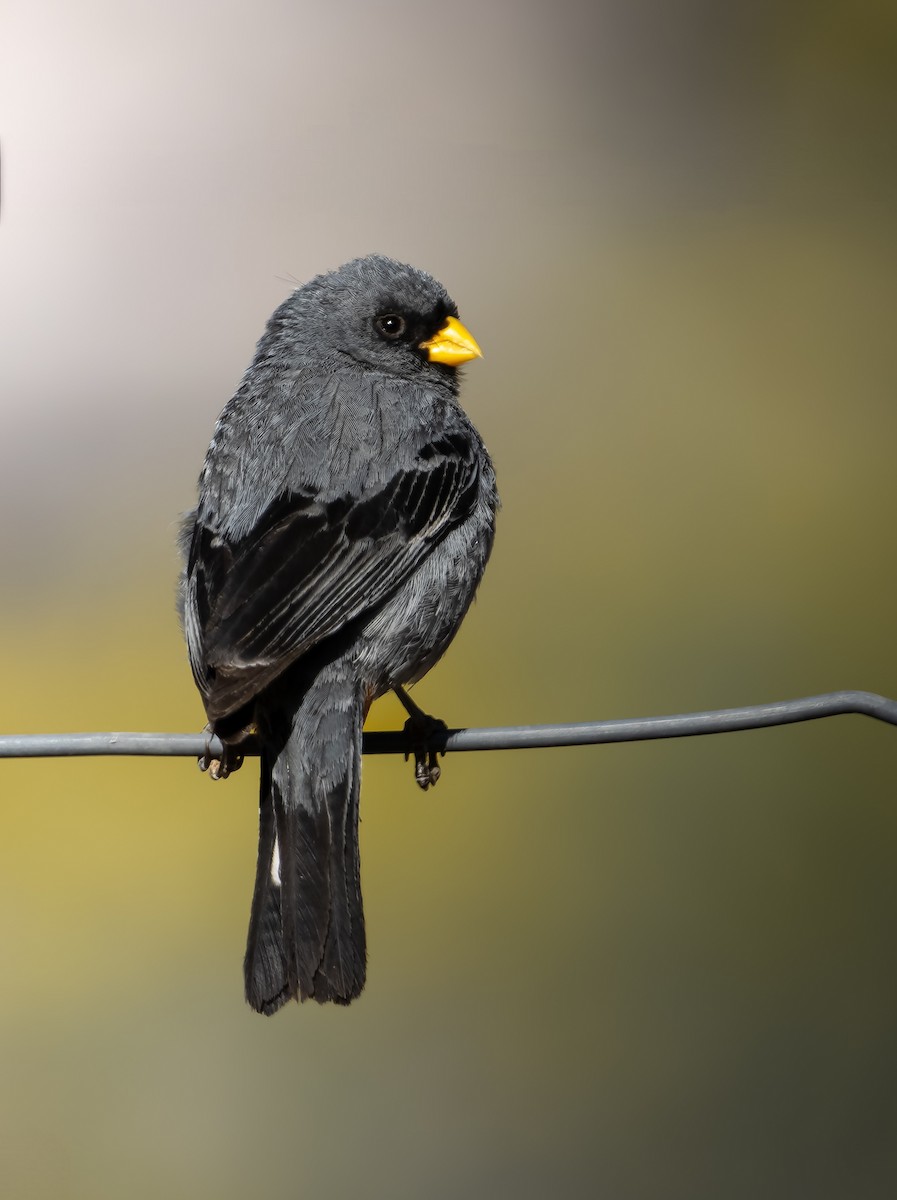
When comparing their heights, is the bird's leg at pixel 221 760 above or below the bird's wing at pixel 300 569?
below

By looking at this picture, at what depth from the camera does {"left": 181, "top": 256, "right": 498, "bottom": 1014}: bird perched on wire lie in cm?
319

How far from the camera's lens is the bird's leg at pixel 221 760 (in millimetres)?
3254

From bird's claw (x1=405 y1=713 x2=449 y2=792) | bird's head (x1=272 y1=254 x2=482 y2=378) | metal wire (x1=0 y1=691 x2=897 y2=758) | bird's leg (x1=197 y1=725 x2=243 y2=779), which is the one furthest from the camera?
bird's head (x1=272 y1=254 x2=482 y2=378)

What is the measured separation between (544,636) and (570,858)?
1.42 m

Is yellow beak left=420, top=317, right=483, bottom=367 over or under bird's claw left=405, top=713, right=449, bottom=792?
over

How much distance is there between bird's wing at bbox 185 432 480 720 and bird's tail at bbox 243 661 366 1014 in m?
0.21

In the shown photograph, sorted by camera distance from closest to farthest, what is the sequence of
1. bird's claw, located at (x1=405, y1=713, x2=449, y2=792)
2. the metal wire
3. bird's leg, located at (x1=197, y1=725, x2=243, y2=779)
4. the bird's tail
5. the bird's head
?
the metal wire → the bird's tail → bird's leg, located at (x1=197, y1=725, x2=243, y2=779) → bird's claw, located at (x1=405, y1=713, x2=449, y2=792) → the bird's head

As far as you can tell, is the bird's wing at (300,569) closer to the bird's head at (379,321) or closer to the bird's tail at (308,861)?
the bird's tail at (308,861)

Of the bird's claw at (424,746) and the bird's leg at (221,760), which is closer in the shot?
the bird's leg at (221,760)

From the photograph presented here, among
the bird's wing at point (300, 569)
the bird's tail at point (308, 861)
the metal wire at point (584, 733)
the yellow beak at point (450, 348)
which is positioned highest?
the yellow beak at point (450, 348)

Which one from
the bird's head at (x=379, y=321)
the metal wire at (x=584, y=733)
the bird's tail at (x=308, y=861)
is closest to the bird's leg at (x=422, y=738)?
the bird's tail at (x=308, y=861)

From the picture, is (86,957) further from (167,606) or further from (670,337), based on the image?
(670,337)

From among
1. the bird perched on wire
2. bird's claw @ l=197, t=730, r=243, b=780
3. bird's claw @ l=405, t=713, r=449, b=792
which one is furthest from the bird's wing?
bird's claw @ l=405, t=713, r=449, b=792

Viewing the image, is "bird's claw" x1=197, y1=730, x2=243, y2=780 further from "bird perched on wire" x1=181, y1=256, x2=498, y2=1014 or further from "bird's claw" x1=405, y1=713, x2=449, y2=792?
"bird's claw" x1=405, y1=713, x2=449, y2=792
